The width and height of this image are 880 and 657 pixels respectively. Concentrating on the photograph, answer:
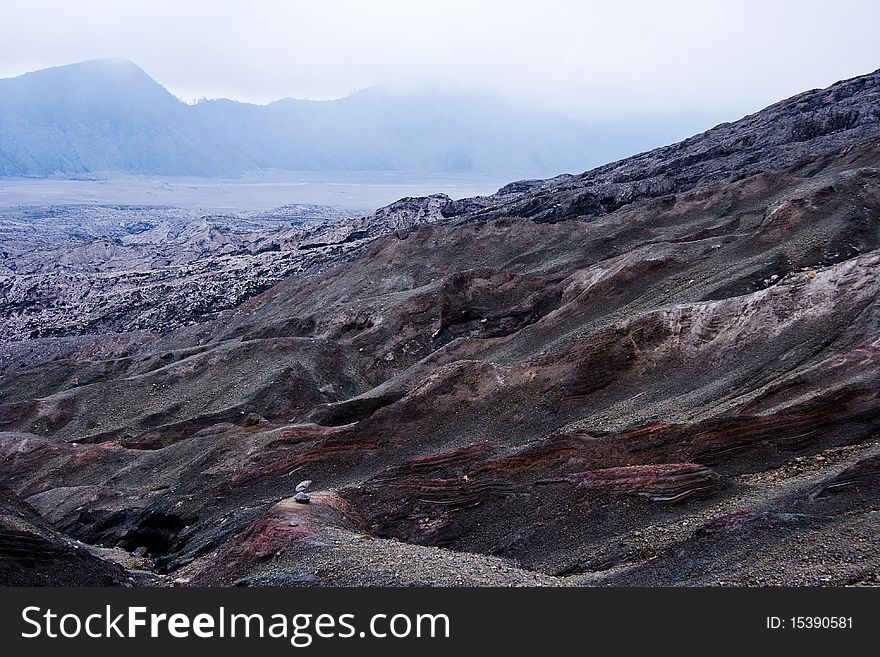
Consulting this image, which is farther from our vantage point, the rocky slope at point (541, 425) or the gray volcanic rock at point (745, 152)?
the gray volcanic rock at point (745, 152)

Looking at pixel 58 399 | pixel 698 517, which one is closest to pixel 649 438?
pixel 698 517

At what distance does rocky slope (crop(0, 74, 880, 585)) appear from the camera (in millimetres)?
13453

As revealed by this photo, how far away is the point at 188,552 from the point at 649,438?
11.6 m

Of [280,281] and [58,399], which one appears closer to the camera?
[58,399]

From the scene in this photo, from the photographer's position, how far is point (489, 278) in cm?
3812

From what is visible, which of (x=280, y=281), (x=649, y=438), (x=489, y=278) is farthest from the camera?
(x=280, y=281)

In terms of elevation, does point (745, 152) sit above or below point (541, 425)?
above

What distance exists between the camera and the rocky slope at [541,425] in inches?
530

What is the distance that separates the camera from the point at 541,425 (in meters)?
21.1

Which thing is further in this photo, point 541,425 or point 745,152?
point 745,152

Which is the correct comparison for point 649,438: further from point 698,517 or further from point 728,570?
point 728,570

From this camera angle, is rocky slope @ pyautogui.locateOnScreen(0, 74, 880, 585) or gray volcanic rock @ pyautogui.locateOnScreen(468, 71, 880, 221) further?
gray volcanic rock @ pyautogui.locateOnScreen(468, 71, 880, 221)

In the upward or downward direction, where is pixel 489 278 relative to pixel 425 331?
upward

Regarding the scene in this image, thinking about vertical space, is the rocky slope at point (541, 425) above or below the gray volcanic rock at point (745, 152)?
below
